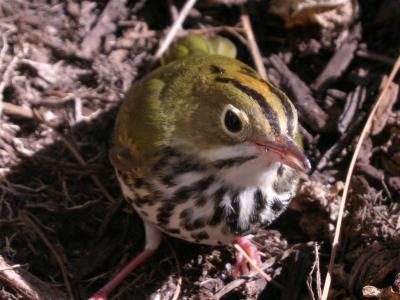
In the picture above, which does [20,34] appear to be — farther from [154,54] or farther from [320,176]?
[320,176]

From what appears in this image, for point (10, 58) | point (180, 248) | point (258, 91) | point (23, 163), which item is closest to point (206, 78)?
point (258, 91)

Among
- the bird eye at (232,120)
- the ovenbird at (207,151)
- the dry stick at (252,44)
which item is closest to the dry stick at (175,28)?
the dry stick at (252,44)

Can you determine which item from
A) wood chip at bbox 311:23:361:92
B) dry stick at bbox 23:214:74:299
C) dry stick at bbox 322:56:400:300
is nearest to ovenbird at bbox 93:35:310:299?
dry stick at bbox 23:214:74:299

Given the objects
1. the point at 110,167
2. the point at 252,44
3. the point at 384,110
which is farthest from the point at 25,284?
the point at 384,110

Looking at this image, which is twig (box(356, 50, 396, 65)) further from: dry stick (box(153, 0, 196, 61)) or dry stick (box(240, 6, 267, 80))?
dry stick (box(153, 0, 196, 61))

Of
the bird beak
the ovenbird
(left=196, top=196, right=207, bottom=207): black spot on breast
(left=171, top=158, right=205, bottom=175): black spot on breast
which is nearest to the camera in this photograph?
the bird beak

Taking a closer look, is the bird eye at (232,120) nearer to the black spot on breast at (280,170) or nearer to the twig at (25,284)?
the black spot on breast at (280,170)
